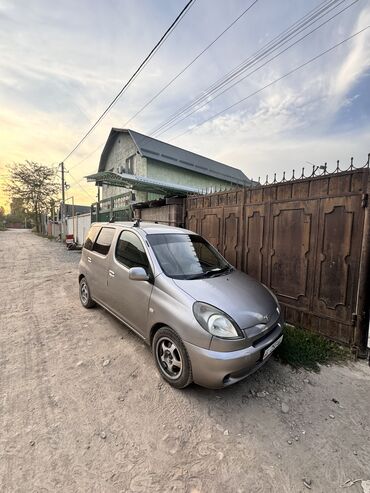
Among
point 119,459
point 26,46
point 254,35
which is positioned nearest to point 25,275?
point 26,46

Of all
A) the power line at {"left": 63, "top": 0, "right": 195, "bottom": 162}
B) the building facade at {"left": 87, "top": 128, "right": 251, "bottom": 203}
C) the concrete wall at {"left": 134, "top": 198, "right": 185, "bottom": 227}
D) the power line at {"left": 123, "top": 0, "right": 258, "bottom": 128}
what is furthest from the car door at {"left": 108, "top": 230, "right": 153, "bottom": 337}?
the building facade at {"left": 87, "top": 128, "right": 251, "bottom": 203}

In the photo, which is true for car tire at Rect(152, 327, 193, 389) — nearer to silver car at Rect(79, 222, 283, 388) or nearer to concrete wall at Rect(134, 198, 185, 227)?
silver car at Rect(79, 222, 283, 388)

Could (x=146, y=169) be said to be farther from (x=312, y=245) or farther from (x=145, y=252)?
(x=312, y=245)

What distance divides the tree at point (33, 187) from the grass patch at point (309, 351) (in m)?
32.8

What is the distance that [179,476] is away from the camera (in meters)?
1.52

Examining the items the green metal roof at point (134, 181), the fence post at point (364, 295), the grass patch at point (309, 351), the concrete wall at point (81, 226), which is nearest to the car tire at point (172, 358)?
the grass patch at point (309, 351)

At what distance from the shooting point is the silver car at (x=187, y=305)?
80.7 inches

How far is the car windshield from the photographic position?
9.05 feet

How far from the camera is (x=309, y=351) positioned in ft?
9.89

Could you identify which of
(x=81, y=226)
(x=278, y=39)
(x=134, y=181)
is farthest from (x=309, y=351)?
(x=81, y=226)

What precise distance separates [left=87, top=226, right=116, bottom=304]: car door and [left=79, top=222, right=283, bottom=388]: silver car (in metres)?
0.02

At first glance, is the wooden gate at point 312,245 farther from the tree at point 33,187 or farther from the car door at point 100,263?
the tree at point 33,187

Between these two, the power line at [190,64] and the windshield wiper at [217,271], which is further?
the power line at [190,64]

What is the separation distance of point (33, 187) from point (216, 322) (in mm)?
35724
